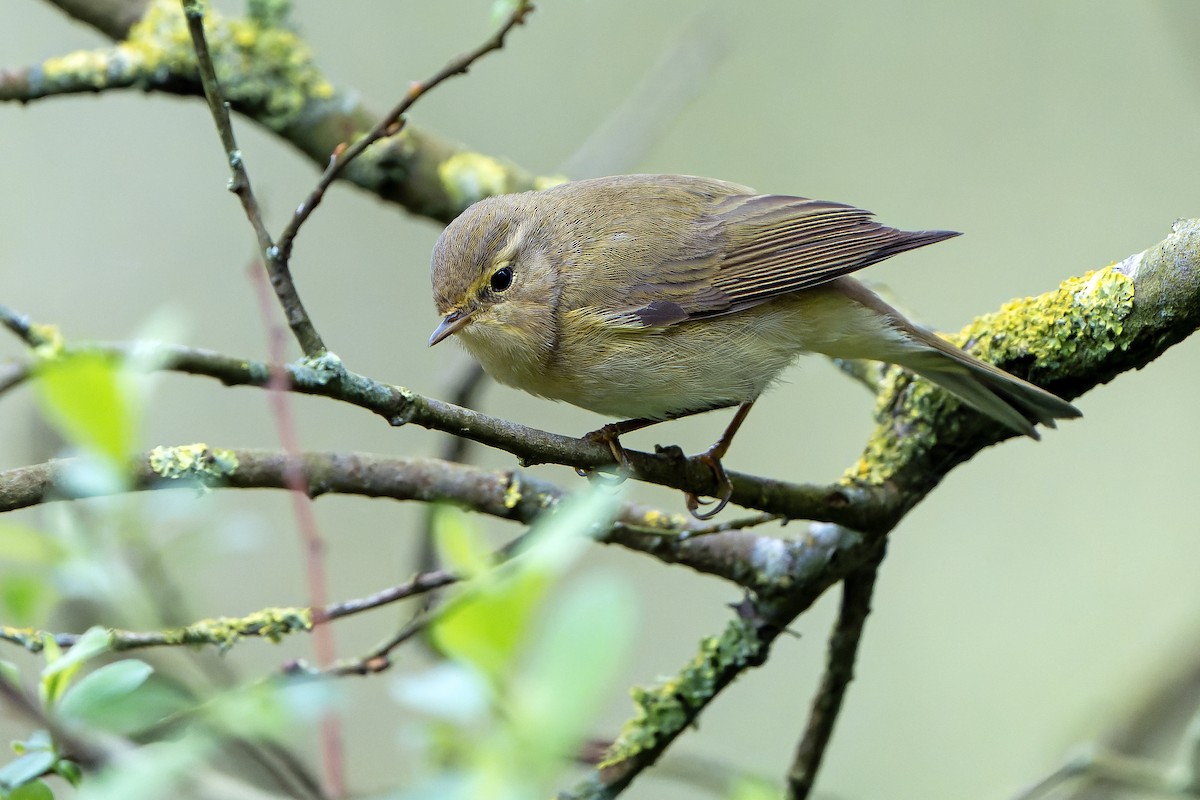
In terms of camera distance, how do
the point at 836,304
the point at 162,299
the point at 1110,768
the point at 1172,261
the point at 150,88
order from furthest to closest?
the point at 162,299
the point at 150,88
the point at 836,304
the point at 1110,768
the point at 1172,261

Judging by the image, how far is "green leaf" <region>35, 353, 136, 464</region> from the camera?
0.80 m

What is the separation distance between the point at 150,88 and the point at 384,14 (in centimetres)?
259

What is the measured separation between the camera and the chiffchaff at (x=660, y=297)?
2990mm

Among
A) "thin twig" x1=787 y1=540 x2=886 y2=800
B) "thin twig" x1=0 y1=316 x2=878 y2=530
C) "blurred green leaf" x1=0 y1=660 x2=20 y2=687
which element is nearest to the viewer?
"blurred green leaf" x1=0 y1=660 x2=20 y2=687

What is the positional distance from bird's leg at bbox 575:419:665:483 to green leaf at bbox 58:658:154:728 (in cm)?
118

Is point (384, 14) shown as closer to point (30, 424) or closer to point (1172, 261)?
point (30, 424)

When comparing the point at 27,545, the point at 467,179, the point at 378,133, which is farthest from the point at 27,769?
the point at 467,179

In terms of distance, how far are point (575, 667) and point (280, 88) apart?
3370 millimetres

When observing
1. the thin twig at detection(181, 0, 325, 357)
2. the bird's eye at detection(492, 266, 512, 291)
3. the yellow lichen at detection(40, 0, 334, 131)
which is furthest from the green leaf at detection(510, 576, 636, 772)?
the yellow lichen at detection(40, 0, 334, 131)

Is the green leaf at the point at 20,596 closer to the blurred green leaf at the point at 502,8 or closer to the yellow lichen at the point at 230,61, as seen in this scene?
the blurred green leaf at the point at 502,8

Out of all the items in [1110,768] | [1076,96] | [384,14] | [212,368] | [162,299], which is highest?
[384,14]

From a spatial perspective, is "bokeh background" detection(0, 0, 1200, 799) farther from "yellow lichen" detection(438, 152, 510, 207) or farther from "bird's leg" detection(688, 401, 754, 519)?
"bird's leg" detection(688, 401, 754, 519)

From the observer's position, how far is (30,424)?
3.80m

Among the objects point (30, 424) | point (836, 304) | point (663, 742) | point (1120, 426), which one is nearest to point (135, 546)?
point (30, 424)
